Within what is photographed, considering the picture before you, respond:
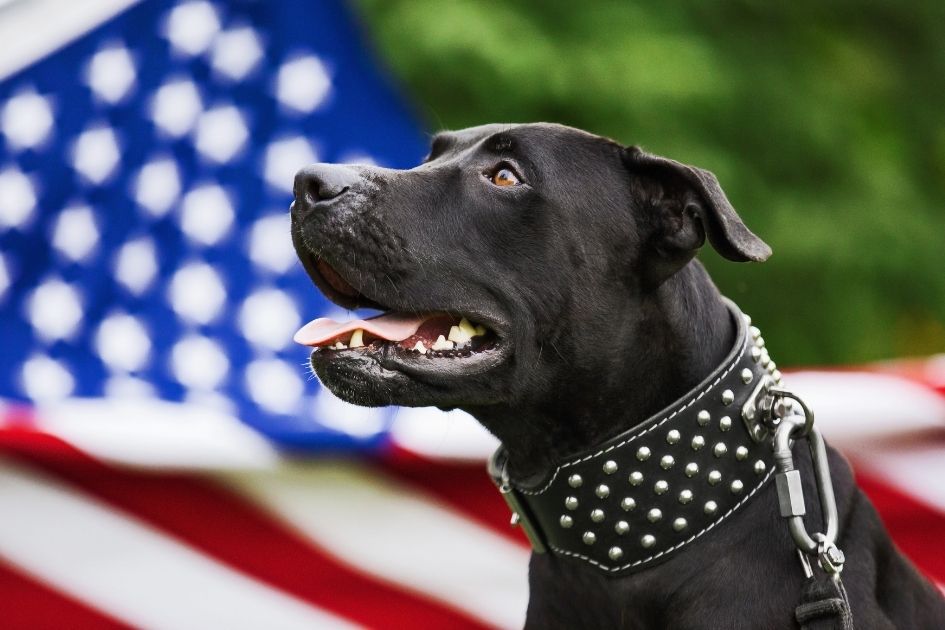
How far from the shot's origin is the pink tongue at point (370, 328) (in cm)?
258

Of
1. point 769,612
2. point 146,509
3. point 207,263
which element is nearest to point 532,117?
point 207,263

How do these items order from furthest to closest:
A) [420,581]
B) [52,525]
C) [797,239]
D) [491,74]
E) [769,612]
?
[797,239] → [491,74] → [420,581] → [52,525] → [769,612]

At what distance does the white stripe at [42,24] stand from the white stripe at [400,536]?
2.18m

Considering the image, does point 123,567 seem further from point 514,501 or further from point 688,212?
point 688,212

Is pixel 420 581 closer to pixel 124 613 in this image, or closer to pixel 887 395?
pixel 124 613

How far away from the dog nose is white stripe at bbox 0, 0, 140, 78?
2.69 metres

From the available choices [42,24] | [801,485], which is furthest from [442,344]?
[42,24]

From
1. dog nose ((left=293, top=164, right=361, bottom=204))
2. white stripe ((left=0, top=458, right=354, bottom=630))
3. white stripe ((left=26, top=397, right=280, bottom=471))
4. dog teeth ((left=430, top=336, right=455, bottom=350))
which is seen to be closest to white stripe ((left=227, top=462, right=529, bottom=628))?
white stripe ((left=26, top=397, right=280, bottom=471))

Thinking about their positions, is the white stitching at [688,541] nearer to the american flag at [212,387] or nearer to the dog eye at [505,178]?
the dog eye at [505,178]

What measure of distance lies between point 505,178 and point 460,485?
1660 millimetres

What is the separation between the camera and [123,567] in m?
3.91

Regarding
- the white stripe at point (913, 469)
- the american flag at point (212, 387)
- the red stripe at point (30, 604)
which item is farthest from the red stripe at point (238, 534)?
the white stripe at point (913, 469)

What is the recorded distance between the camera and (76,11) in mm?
4984

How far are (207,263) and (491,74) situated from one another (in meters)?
2.31
